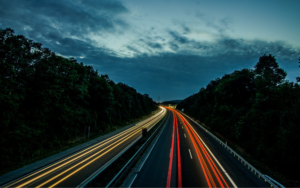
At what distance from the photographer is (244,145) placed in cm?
2036

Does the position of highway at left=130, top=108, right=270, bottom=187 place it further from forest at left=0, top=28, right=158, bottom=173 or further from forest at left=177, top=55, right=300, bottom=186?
forest at left=0, top=28, right=158, bottom=173

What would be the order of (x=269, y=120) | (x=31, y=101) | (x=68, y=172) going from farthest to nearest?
(x=31, y=101) → (x=269, y=120) → (x=68, y=172)

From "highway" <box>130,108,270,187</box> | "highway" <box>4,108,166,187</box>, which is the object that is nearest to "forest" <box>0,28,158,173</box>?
"highway" <box>4,108,166,187</box>

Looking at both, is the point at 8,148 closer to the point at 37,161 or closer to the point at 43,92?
the point at 37,161

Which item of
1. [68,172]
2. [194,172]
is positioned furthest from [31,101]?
[194,172]

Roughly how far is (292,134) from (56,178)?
20379 mm

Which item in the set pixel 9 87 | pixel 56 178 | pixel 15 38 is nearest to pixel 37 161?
pixel 56 178

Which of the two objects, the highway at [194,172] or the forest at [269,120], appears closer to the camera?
the highway at [194,172]

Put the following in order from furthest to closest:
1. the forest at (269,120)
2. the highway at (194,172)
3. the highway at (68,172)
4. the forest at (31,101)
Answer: the forest at (31,101) < the forest at (269,120) < the highway at (194,172) < the highway at (68,172)

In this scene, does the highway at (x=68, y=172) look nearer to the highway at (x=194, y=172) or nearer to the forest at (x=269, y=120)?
the highway at (x=194, y=172)

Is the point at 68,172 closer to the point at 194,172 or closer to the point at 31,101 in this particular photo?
the point at 194,172

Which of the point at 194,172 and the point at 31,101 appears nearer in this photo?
the point at 194,172

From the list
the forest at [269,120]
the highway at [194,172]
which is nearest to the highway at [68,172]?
the highway at [194,172]

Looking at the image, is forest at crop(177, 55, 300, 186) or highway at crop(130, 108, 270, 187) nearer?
highway at crop(130, 108, 270, 187)
